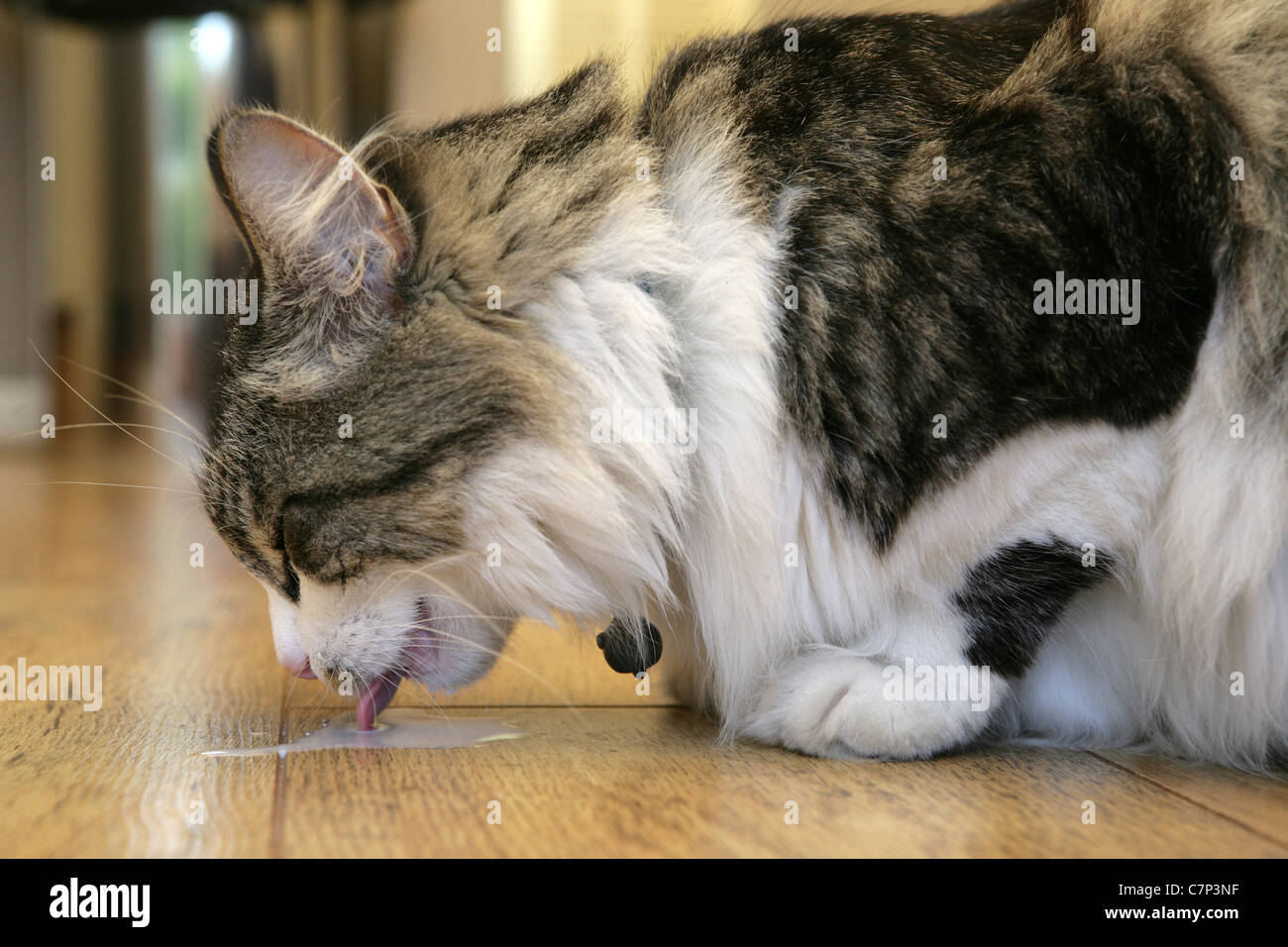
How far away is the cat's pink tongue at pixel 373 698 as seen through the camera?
1.13 m

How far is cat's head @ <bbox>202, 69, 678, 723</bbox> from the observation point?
100 centimetres

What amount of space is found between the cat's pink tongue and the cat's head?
3 centimetres

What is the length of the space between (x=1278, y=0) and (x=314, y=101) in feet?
16.1

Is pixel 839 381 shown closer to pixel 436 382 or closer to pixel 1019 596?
pixel 1019 596

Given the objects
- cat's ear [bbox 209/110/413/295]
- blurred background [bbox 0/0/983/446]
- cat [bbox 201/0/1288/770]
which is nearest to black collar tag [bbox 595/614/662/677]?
cat [bbox 201/0/1288/770]

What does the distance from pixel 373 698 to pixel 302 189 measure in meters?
0.47

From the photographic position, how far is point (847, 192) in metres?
1.01

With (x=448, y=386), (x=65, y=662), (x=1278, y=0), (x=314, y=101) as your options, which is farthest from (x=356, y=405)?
(x=314, y=101)

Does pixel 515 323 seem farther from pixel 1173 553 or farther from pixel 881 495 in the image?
pixel 1173 553

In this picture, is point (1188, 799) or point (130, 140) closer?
point (1188, 799)

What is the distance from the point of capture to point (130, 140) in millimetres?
5719
